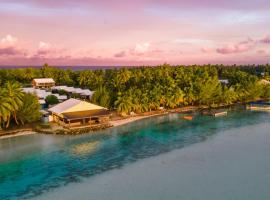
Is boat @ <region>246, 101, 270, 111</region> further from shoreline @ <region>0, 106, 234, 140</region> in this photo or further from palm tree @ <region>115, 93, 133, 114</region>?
palm tree @ <region>115, 93, 133, 114</region>

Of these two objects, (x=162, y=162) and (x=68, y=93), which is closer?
(x=162, y=162)

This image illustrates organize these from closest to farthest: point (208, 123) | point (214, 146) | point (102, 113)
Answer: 1. point (214, 146)
2. point (102, 113)
3. point (208, 123)

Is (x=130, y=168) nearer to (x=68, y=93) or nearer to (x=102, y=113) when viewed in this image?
(x=102, y=113)

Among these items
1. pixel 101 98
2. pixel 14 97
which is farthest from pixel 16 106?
pixel 101 98

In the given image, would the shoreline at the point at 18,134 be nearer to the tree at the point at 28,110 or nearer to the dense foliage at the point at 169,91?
the tree at the point at 28,110

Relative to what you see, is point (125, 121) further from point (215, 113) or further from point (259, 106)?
point (259, 106)

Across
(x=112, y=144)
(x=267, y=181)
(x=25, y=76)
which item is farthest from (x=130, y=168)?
(x=25, y=76)

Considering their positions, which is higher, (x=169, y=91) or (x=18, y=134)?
(x=169, y=91)
